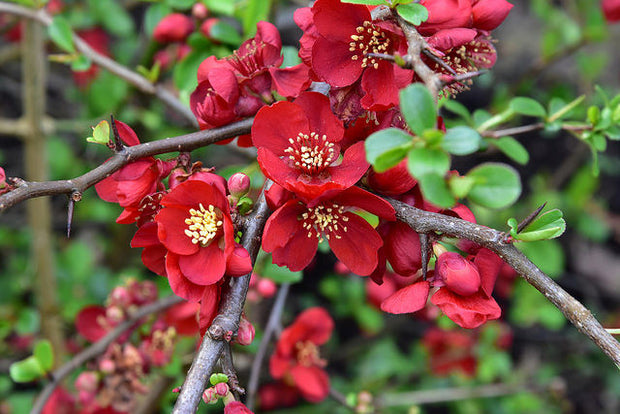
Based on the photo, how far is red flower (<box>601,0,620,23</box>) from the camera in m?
1.91

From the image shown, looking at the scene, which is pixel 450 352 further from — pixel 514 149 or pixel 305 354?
pixel 514 149

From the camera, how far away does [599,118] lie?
3.28 feet

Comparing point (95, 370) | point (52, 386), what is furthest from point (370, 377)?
point (52, 386)

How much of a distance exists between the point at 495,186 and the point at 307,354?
1034mm

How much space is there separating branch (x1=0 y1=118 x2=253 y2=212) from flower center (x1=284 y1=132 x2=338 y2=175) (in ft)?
0.26

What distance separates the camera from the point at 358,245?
75cm

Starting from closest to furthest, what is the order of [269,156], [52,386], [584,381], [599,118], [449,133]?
[449,133], [269,156], [599,118], [52,386], [584,381]

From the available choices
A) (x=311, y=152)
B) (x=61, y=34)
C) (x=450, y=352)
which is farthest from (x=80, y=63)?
(x=450, y=352)

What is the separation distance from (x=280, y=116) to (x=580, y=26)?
192 cm

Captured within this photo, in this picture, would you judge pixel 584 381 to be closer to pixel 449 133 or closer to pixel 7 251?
pixel 449 133

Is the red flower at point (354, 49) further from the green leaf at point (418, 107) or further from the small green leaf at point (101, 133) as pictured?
the small green leaf at point (101, 133)

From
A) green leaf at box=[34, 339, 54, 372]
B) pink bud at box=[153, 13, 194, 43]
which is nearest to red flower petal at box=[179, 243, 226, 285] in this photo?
green leaf at box=[34, 339, 54, 372]

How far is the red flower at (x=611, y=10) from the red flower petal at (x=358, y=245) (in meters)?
1.70

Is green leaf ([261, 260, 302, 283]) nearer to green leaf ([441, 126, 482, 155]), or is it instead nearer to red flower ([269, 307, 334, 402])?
red flower ([269, 307, 334, 402])
